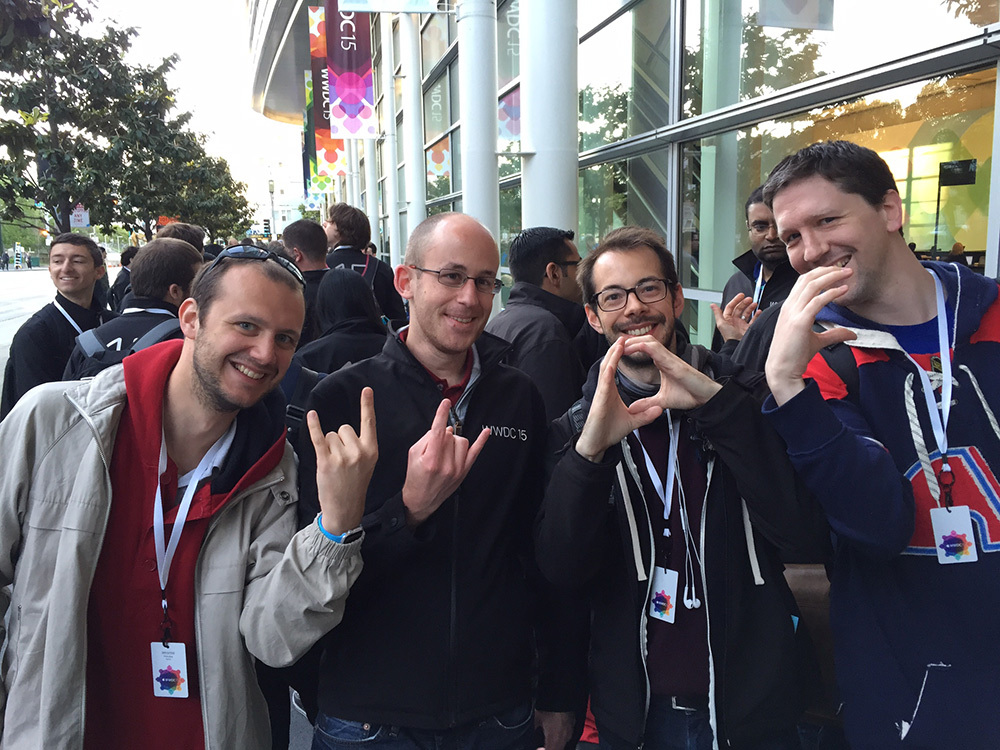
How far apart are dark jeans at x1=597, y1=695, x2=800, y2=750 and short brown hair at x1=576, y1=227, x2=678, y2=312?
1.07m

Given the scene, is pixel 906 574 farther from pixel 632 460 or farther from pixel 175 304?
pixel 175 304

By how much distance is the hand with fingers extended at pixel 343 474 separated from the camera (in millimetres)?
1603

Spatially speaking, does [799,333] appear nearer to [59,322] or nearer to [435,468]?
A: [435,468]

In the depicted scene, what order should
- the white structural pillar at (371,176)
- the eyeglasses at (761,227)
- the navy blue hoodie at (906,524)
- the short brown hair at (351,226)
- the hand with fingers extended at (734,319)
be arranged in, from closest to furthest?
the navy blue hoodie at (906,524) → the hand with fingers extended at (734,319) → the eyeglasses at (761,227) → the short brown hair at (351,226) → the white structural pillar at (371,176)

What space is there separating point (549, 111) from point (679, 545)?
4.77 meters

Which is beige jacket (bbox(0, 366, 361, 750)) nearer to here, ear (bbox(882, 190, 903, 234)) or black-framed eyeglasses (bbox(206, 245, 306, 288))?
black-framed eyeglasses (bbox(206, 245, 306, 288))

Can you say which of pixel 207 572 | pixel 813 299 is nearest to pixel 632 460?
pixel 813 299

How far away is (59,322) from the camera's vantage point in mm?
4617

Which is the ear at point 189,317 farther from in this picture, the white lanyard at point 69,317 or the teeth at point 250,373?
the white lanyard at point 69,317

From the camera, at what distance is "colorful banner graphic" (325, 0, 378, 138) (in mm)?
10961

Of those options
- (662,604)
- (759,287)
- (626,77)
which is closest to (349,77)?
(626,77)

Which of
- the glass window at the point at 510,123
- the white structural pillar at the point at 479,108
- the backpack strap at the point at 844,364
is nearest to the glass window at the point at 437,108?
the glass window at the point at 510,123

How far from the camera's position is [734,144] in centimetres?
599

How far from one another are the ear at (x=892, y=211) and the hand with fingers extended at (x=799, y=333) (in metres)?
0.30
